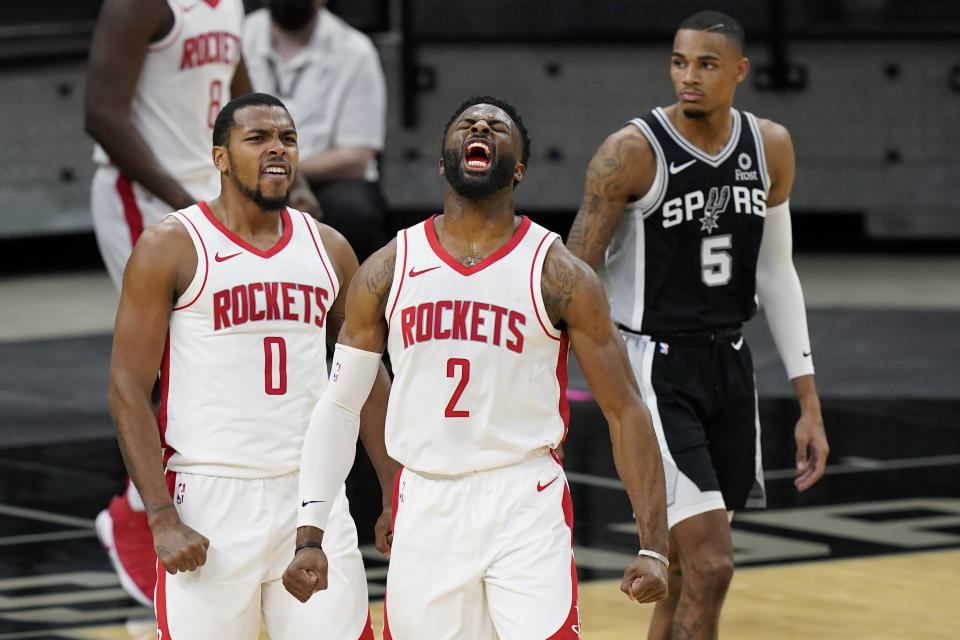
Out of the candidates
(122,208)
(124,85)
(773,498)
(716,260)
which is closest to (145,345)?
(716,260)

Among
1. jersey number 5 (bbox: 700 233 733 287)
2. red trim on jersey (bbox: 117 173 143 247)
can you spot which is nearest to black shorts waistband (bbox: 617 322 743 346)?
jersey number 5 (bbox: 700 233 733 287)

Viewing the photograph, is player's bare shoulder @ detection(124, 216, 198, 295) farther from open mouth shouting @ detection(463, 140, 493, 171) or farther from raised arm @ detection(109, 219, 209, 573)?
open mouth shouting @ detection(463, 140, 493, 171)

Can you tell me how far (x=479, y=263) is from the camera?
442cm

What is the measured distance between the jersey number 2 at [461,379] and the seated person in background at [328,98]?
4.46 meters

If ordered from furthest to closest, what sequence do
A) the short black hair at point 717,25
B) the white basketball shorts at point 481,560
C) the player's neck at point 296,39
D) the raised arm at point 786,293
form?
the player's neck at point 296,39, the raised arm at point 786,293, the short black hair at point 717,25, the white basketball shorts at point 481,560

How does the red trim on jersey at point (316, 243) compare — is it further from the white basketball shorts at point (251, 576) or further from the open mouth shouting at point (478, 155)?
the open mouth shouting at point (478, 155)

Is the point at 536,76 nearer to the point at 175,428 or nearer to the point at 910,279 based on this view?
the point at 910,279

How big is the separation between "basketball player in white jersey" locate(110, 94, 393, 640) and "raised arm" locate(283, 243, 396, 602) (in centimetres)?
31

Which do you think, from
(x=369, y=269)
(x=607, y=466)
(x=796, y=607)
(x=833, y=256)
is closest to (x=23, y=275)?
(x=833, y=256)

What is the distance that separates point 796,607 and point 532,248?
2708 millimetres

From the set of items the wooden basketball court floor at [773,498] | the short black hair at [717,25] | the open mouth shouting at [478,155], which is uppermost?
the short black hair at [717,25]

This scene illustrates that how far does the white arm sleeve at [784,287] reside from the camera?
5.91 metres

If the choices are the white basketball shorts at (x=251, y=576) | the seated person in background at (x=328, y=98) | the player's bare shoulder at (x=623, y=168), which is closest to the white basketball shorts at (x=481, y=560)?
the white basketball shorts at (x=251, y=576)

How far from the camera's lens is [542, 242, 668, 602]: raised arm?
4371mm
